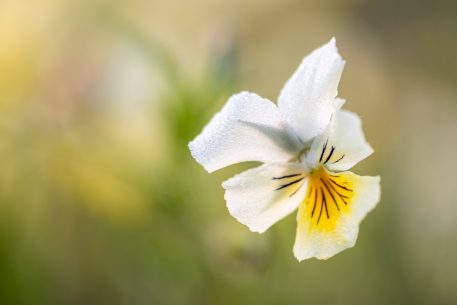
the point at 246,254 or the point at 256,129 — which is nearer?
the point at 256,129

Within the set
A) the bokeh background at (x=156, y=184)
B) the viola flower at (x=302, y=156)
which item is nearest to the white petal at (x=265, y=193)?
the viola flower at (x=302, y=156)

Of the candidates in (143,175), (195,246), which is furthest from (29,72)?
(195,246)

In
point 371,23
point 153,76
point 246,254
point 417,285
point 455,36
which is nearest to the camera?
point 246,254

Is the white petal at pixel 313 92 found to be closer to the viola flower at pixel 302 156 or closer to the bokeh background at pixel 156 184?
the viola flower at pixel 302 156

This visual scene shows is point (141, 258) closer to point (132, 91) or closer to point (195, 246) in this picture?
point (195, 246)

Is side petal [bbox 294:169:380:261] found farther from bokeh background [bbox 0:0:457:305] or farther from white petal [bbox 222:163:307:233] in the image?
bokeh background [bbox 0:0:457:305]
